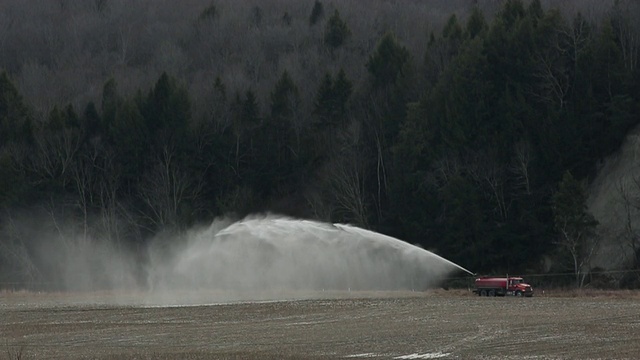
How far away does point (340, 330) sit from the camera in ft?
151

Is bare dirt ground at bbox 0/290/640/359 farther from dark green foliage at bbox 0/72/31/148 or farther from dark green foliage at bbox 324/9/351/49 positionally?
dark green foliage at bbox 324/9/351/49

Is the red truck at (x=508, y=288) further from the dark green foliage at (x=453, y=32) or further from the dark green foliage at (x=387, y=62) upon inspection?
the dark green foliage at (x=387, y=62)

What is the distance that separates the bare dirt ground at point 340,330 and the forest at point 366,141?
1039 inches

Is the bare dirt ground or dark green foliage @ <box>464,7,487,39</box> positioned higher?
dark green foliage @ <box>464,7,487,39</box>

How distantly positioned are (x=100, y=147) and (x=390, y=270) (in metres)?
44.4

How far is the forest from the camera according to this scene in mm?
91312

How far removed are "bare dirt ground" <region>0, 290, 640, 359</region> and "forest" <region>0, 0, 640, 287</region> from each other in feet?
86.6

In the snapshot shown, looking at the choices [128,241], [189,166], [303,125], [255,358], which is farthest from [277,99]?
[255,358]

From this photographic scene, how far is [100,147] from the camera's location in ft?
381

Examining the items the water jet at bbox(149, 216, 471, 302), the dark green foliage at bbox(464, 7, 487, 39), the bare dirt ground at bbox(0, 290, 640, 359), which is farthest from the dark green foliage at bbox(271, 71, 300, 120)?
the bare dirt ground at bbox(0, 290, 640, 359)

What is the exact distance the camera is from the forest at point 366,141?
3595 inches

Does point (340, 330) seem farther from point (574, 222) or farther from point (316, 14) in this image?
point (316, 14)

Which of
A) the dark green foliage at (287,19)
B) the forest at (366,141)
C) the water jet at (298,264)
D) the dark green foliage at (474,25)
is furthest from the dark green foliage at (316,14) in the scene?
the water jet at (298,264)

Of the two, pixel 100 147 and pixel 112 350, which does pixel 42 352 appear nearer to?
pixel 112 350
